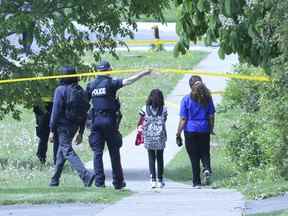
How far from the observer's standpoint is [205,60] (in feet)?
118

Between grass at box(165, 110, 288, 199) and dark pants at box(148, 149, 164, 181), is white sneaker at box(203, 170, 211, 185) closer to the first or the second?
grass at box(165, 110, 288, 199)

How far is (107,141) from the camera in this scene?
1587 cm

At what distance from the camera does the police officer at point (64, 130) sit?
15.6 meters

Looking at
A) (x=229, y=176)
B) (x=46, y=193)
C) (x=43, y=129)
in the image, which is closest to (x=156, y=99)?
(x=229, y=176)

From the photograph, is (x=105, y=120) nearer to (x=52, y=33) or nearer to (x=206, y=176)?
(x=206, y=176)

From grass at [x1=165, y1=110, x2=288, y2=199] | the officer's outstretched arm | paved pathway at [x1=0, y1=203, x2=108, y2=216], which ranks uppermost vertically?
the officer's outstretched arm

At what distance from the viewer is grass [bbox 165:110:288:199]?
45.8 feet

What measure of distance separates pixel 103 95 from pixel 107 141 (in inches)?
27.7

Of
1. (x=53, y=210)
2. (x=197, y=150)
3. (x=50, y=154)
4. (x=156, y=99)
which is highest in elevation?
(x=156, y=99)

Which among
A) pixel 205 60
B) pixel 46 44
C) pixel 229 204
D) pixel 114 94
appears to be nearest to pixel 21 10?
pixel 46 44

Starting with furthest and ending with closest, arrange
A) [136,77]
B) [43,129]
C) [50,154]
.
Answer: [50,154], [43,129], [136,77]

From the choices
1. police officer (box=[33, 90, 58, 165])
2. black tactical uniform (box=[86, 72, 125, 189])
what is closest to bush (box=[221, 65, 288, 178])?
black tactical uniform (box=[86, 72, 125, 189])

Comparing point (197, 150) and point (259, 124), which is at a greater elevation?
point (259, 124)

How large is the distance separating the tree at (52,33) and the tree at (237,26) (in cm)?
744
